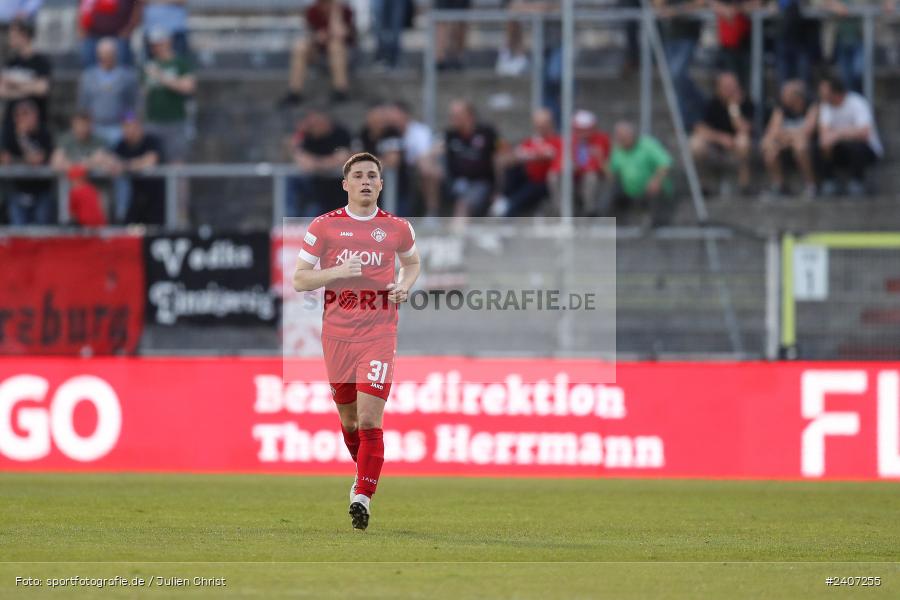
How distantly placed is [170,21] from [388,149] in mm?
4169

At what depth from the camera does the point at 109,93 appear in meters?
21.9

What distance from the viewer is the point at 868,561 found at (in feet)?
32.2

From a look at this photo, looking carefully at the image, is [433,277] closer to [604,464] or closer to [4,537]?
[604,464]

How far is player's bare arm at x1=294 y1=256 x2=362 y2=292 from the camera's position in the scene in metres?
11.3

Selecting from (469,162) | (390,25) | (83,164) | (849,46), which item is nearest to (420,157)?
(469,162)

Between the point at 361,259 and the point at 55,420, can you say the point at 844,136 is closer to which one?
the point at 55,420

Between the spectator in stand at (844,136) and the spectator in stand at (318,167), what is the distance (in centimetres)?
567

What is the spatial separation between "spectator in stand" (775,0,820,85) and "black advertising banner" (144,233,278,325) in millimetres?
7019

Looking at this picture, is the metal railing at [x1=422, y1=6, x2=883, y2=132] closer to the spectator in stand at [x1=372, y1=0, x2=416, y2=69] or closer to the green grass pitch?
the spectator in stand at [x1=372, y1=0, x2=416, y2=69]

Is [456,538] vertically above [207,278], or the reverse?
[207,278]

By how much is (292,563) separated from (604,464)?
7931 mm

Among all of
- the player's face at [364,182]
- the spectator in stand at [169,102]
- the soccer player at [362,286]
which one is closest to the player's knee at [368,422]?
the soccer player at [362,286]

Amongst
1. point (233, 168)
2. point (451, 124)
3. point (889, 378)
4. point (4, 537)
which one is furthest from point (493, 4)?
point (4, 537)

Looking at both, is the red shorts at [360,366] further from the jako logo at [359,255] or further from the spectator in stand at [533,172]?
the spectator in stand at [533,172]
